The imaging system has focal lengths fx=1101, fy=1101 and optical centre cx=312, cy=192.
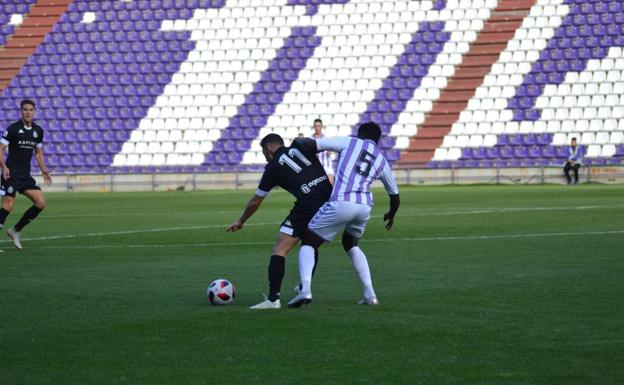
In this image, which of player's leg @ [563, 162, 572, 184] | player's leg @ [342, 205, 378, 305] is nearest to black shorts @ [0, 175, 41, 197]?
player's leg @ [342, 205, 378, 305]

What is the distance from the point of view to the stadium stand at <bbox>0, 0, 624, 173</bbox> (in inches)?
1549

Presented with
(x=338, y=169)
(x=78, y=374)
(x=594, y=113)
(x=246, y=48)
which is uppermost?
(x=246, y=48)

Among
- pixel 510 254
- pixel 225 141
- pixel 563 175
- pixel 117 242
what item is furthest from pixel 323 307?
pixel 225 141

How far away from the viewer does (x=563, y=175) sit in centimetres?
3753

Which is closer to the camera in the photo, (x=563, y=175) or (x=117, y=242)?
(x=117, y=242)

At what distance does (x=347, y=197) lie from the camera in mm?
9078

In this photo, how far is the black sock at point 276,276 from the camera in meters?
9.07

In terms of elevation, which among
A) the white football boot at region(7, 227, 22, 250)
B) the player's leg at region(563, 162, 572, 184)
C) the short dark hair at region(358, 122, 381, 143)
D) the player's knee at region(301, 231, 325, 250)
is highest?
the player's leg at region(563, 162, 572, 184)

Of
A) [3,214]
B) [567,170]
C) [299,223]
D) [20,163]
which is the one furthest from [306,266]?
[567,170]

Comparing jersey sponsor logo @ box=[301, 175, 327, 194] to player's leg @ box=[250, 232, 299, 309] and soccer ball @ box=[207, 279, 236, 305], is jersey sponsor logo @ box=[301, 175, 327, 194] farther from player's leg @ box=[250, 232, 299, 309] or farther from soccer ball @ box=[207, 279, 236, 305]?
soccer ball @ box=[207, 279, 236, 305]

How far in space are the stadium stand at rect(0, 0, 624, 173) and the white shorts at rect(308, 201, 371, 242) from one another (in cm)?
2983

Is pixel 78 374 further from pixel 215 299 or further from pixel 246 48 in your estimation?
pixel 246 48

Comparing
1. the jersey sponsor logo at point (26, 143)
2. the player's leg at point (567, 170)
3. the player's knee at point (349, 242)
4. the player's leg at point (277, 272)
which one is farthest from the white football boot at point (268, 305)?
the player's leg at point (567, 170)

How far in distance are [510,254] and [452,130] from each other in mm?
26866
